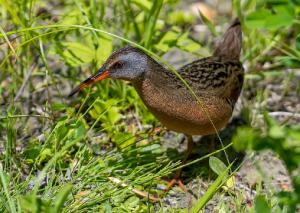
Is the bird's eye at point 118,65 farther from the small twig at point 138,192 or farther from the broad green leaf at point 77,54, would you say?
the small twig at point 138,192

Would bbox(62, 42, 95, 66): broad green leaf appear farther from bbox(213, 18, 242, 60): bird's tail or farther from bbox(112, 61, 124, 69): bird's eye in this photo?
bbox(213, 18, 242, 60): bird's tail

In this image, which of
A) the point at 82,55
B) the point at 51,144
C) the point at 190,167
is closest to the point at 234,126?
the point at 190,167

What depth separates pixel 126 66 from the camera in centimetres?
313

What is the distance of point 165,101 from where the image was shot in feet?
10.3

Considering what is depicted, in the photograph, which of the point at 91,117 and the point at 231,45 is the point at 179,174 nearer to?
the point at 91,117

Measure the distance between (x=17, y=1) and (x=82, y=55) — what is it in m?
0.55

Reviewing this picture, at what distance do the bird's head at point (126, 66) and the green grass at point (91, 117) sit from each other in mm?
97

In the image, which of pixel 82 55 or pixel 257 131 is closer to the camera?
pixel 257 131

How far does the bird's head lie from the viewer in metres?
3.13

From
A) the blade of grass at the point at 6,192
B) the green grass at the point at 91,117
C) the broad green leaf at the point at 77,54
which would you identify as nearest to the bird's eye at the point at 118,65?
the green grass at the point at 91,117

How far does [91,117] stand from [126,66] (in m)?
0.80

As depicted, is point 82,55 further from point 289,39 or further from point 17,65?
point 289,39

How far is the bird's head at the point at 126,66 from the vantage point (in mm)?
3129

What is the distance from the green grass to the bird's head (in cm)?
10
